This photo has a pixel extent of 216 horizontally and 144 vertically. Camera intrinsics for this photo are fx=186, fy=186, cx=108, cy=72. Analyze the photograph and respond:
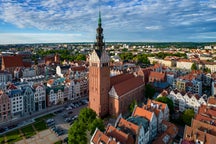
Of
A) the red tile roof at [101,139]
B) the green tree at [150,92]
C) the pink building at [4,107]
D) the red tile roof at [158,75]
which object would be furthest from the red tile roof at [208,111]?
the pink building at [4,107]

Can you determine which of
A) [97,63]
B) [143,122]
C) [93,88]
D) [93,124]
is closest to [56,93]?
[93,88]

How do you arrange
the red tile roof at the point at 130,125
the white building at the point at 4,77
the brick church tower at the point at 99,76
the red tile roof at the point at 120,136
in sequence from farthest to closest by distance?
the white building at the point at 4,77
the brick church tower at the point at 99,76
the red tile roof at the point at 130,125
the red tile roof at the point at 120,136

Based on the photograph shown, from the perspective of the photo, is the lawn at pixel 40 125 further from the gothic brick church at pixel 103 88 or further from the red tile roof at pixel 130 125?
the red tile roof at pixel 130 125

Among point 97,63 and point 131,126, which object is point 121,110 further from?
point 131,126

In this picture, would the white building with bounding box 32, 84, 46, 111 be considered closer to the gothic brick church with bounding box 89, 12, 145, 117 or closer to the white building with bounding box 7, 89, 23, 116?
the white building with bounding box 7, 89, 23, 116

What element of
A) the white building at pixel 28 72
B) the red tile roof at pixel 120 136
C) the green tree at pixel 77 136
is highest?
the white building at pixel 28 72

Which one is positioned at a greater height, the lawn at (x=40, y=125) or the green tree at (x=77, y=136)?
the green tree at (x=77, y=136)

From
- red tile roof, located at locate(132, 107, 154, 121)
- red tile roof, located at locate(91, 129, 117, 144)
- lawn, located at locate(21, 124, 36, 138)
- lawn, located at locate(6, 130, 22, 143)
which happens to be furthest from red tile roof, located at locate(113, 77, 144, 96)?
lawn, located at locate(6, 130, 22, 143)
